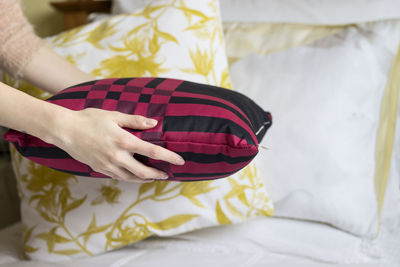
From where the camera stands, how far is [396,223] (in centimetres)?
85

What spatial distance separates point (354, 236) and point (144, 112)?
1.71 feet

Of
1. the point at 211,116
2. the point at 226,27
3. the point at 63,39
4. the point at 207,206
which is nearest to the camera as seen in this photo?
the point at 211,116

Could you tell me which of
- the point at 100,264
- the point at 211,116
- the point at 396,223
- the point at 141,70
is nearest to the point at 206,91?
the point at 211,116

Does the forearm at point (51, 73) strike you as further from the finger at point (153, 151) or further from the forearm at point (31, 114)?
the finger at point (153, 151)

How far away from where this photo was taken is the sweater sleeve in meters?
0.84

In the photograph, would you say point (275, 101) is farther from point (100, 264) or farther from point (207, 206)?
point (100, 264)

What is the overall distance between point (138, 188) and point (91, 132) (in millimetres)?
279

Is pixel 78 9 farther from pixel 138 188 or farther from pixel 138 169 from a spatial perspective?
pixel 138 169

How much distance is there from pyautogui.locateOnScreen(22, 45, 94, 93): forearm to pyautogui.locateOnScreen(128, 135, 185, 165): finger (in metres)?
0.36

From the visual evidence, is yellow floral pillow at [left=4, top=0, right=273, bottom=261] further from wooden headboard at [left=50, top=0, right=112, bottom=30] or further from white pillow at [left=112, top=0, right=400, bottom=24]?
wooden headboard at [left=50, top=0, right=112, bottom=30]

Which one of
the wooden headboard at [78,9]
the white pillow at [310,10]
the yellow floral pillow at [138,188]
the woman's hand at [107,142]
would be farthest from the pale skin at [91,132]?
the wooden headboard at [78,9]

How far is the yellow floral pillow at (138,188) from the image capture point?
2.59 ft

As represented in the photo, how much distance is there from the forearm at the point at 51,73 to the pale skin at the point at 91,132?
25cm

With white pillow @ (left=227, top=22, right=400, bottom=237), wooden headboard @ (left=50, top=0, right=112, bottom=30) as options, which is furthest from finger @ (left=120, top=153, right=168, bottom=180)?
wooden headboard @ (left=50, top=0, right=112, bottom=30)
